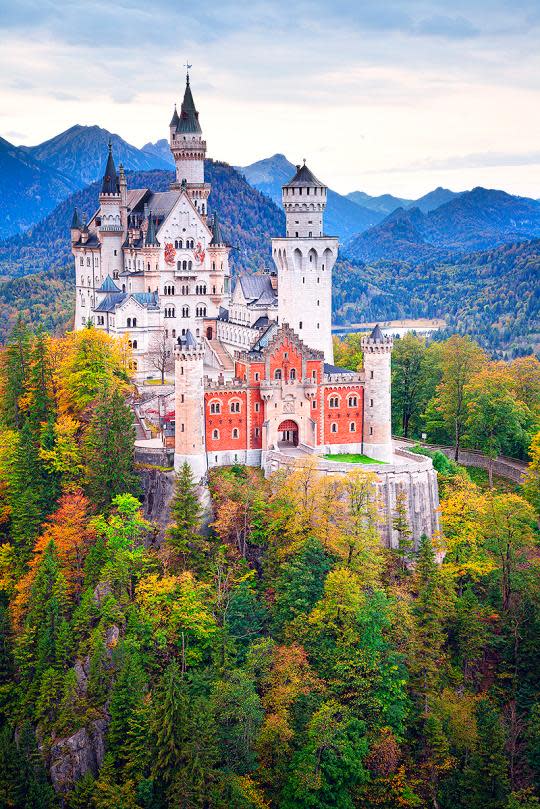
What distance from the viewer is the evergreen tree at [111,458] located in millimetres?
68375

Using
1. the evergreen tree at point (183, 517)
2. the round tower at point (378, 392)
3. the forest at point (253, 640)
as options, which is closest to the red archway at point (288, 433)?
the forest at point (253, 640)

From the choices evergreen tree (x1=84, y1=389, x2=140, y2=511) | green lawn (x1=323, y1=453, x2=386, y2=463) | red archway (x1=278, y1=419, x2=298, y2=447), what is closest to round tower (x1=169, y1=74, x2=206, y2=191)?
red archway (x1=278, y1=419, x2=298, y2=447)

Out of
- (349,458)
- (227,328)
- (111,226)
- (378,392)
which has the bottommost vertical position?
(349,458)

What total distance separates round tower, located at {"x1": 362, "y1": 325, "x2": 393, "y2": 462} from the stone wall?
2.85 meters

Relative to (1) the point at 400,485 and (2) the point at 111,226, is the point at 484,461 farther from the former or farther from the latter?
(2) the point at 111,226

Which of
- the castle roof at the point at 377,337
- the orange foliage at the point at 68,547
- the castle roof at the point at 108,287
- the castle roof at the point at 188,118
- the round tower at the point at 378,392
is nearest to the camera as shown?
the orange foliage at the point at 68,547

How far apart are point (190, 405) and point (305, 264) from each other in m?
17.8

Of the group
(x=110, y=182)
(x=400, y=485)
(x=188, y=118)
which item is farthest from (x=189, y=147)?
(x=400, y=485)

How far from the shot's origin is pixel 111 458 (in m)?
68.5

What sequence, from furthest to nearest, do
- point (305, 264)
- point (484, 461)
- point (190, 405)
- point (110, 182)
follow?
point (110, 182) < point (484, 461) < point (305, 264) < point (190, 405)

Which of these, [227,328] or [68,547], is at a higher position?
[227,328]

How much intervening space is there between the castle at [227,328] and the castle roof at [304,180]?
110mm

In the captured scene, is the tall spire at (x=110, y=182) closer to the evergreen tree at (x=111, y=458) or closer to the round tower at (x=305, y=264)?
the round tower at (x=305, y=264)

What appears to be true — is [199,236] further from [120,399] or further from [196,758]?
[196,758]
